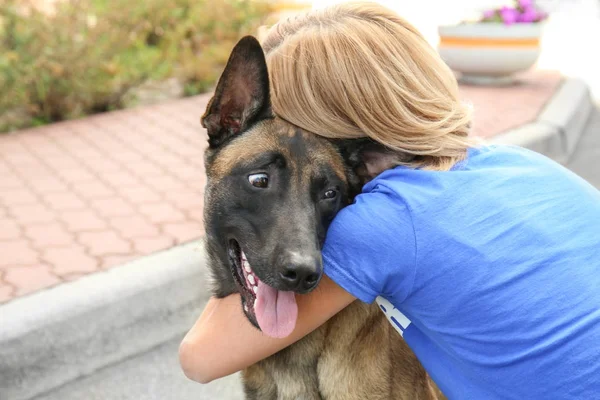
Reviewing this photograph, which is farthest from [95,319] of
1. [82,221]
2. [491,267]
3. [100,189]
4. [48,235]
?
[491,267]

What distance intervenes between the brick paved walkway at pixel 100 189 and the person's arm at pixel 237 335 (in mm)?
1414

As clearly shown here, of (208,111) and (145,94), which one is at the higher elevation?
(208,111)

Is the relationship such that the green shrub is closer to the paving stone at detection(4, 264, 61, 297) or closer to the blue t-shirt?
the paving stone at detection(4, 264, 61, 297)

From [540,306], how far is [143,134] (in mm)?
4720

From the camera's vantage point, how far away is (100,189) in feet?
15.6

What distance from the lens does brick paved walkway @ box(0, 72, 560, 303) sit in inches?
147

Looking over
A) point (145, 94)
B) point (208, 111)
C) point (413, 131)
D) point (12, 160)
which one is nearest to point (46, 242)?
point (12, 160)

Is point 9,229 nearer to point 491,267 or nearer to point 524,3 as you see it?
point 491,267

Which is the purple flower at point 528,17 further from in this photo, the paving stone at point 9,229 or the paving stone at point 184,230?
the paving stone at point 9,229

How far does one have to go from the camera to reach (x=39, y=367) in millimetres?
3014

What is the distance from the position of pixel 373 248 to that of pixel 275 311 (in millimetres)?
406

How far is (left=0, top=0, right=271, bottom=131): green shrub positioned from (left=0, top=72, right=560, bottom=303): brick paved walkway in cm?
28

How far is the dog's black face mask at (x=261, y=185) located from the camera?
2.02 m

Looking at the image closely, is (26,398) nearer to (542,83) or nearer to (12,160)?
(12,160)
